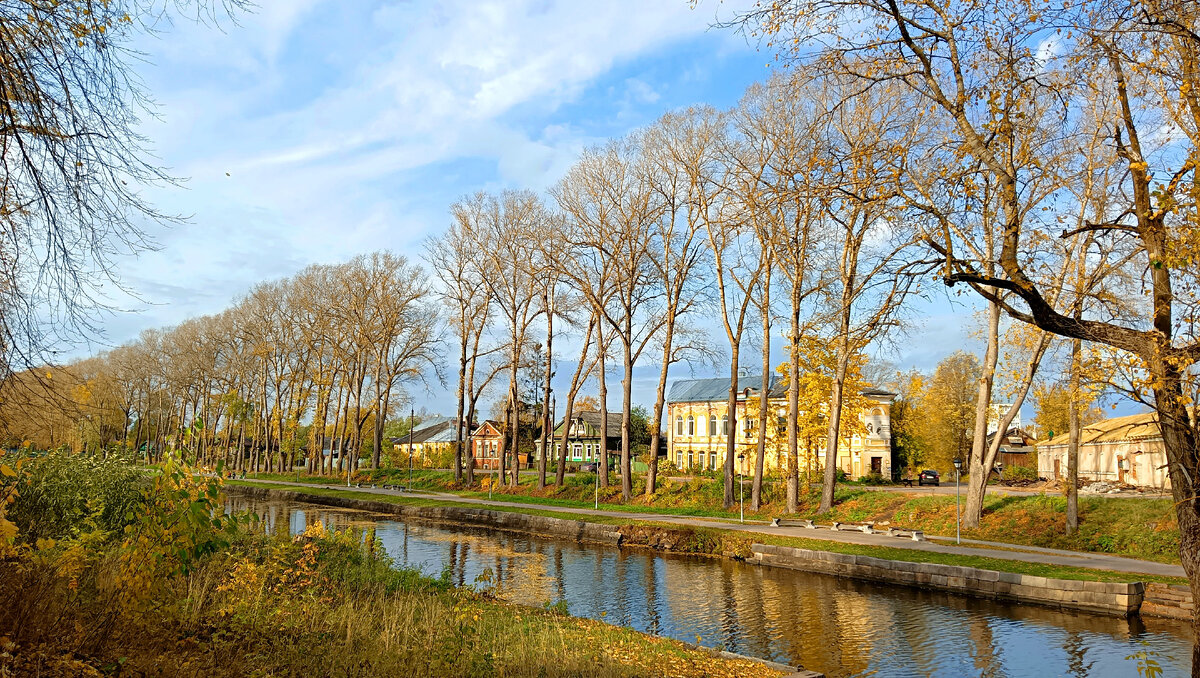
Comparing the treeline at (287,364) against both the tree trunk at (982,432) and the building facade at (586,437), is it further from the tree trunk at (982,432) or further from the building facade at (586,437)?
the tree trunk at (982,432)

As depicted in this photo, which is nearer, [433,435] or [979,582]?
[979,582]

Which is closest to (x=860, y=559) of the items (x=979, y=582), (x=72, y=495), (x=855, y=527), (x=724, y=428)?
(x=979, y=582)

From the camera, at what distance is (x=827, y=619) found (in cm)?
1380

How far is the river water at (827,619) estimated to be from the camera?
11164 mm

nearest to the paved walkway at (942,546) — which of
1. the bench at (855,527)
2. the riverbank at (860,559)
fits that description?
the bench at (855,527)

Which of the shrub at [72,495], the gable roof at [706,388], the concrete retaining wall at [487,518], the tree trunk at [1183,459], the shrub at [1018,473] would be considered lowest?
the concrete retaining wall at [487,518]

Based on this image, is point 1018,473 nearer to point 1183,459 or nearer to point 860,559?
point 860,559

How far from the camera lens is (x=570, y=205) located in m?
34.5

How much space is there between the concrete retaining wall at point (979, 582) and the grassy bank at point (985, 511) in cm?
168

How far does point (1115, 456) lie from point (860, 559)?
25319mm

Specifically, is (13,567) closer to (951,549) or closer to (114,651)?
(114,651)

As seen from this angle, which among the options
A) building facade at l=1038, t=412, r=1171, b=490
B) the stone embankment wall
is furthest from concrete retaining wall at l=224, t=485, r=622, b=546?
building facade at l=1038, t=412, r=1171, b=490

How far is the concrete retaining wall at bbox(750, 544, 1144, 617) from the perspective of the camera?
14352mm

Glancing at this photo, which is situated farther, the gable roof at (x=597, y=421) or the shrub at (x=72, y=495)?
the gable roof at (x=597, y=421)
